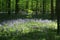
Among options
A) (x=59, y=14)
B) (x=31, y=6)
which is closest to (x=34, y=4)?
(x=31, y=6)

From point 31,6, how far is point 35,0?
12.3 ft

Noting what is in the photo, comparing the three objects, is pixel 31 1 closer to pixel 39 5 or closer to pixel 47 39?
pixel 39 5

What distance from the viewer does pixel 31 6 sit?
40531 mm

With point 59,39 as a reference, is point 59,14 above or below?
above

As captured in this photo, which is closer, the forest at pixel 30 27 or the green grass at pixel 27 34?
the green grass at pixel 27 34

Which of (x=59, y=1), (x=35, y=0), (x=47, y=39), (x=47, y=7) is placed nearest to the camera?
(x=47, y=39)

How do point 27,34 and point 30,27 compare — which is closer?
point 27,34

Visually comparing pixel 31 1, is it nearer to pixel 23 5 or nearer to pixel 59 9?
pixel 23 5

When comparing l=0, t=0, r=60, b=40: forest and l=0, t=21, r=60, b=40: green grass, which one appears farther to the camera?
l=0, t=0, r=60, b=40: forest

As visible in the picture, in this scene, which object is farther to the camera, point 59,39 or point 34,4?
point 34,4

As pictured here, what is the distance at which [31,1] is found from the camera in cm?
3778

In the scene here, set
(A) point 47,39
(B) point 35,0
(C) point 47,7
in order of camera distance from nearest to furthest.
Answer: (A) point 47,39 → (B) point 35,0 → (C) point 47,7

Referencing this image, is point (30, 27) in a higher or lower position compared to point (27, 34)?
lower

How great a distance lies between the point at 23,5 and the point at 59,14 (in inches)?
1152
